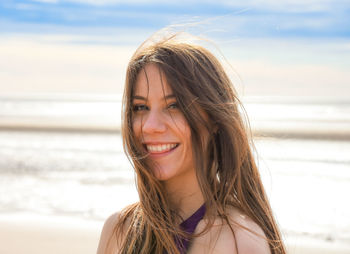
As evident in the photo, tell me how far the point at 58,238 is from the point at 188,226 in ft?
12.3

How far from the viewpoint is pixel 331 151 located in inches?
520

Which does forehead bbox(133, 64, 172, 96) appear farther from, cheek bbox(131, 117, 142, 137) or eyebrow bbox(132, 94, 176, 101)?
cheek bbox(131, 117, 142, 137)

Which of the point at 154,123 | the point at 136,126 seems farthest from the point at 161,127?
the point at 136,126

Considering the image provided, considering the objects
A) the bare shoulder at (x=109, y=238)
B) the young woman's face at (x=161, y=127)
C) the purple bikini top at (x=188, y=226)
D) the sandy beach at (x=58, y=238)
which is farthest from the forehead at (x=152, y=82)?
the sandy beach at (x=58, y=238)

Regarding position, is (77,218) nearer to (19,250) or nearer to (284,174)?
(19,250)

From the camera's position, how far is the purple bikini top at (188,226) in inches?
79.4

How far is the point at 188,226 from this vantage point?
2.06 meters

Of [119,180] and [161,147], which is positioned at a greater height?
[161,147]

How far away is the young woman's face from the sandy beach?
3272 millimetres

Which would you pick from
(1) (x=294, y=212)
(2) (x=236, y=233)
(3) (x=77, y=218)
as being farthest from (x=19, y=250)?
(2) (x=236, y=233)

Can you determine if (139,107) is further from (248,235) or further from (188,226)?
(248,235)

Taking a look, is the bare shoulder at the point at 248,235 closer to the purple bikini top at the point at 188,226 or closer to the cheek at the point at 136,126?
the purple bikini top at the point at 188,226

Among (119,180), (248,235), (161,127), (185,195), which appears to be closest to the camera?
(248,235)

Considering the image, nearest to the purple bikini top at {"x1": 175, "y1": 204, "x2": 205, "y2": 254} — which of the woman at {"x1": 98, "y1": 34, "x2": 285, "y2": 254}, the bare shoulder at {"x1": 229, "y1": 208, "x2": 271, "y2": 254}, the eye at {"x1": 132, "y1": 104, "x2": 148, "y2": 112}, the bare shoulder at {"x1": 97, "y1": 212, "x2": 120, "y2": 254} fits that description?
the woman at {"x1": 98, "y1": 34, "x2": 285, "y2": 254}
